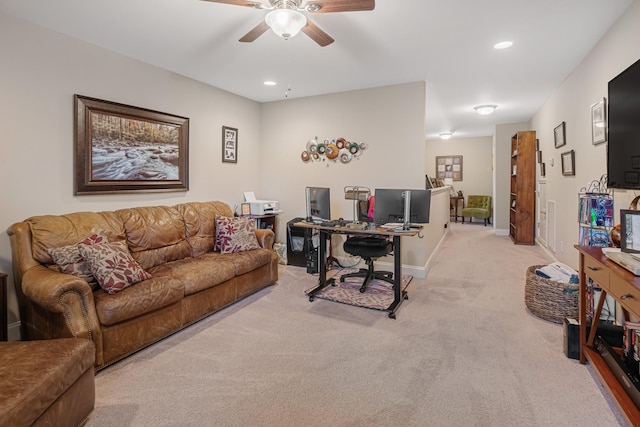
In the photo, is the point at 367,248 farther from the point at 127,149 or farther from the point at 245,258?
the point at 127,149

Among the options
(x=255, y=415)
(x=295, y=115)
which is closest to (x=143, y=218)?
(x=255, y=415)

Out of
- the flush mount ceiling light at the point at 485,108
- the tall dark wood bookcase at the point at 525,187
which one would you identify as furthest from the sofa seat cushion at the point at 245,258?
the tall dark wood bookcase at the point at 525,187

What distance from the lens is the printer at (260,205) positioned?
4785 mm

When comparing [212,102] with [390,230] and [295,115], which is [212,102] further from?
[390,230]

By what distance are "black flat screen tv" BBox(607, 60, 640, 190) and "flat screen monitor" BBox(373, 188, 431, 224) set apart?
1392mm

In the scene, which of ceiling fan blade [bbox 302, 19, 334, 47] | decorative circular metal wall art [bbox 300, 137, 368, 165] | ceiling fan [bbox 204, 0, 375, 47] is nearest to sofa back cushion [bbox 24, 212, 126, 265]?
ceiling fan [bbox 204, 0, 375, 47]

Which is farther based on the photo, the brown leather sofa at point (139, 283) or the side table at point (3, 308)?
the side table at point (3, 308)

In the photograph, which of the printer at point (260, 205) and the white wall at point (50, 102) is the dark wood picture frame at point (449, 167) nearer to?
the printer at point (260, 205)

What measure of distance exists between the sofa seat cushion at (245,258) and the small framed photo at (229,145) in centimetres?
160

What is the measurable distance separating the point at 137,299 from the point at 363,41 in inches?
111

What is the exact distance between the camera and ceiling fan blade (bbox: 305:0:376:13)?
79.0 inches

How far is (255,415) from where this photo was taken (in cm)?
179

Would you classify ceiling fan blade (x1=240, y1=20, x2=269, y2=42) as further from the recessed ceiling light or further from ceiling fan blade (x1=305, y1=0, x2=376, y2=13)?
the recessed ceiling light

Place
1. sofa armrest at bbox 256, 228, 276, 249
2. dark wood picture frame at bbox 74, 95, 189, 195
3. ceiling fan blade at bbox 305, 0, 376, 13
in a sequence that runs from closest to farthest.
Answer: ceiling fan blade at bbox 305, 0, 376, 13 < dark wood picture frame at bbox 74, 95, 189, 195 < sofa armrest at bbox 256, 228, 276, 249
